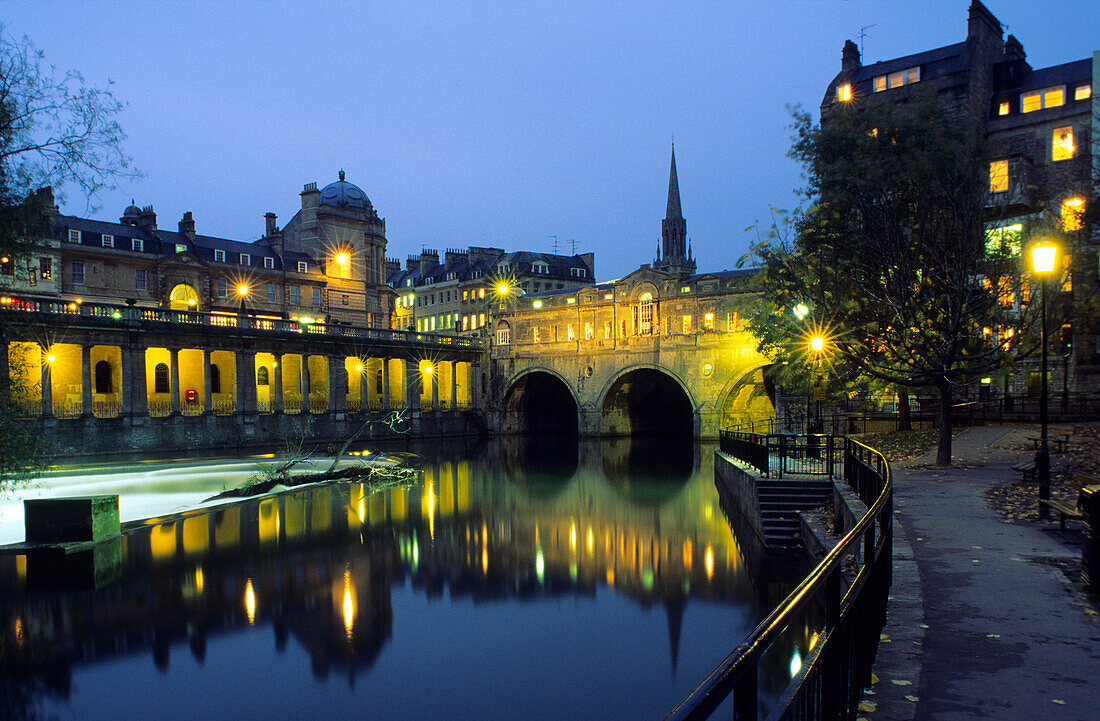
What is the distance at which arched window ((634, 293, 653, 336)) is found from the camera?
197 ft

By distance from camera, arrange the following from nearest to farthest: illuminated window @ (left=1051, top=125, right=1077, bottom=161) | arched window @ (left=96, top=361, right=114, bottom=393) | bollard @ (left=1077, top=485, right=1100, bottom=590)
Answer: bollard @ (left=1077, top=485, right=1100, bottom=590), illuminated window @ (left=1051, top=125, right=1077, bottom=161), arched window @ (left=96, top=361, right=114, bottom=393)

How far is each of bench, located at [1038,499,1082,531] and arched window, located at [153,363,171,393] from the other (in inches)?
2039

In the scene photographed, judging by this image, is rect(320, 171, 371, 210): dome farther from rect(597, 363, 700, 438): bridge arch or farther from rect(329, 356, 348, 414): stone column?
rect(597, 363, 700, 438): bridge arch

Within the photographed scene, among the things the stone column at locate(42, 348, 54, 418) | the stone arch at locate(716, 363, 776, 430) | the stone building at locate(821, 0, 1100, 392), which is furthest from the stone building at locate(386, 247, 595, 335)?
the stone column at locate(42, 348, 54, 418)

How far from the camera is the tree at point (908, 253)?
890 inches

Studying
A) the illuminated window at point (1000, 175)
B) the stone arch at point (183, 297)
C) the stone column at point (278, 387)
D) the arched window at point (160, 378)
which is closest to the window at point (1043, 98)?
the illuminated window at point (1000, 175)

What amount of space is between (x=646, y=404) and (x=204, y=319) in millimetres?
36119

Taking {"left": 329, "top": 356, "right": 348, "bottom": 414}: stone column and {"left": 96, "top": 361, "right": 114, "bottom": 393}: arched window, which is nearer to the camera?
{"left": 96, "top": 361, "right": 114, "bottom": 393}: arched window

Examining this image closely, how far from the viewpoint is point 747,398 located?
5778 centimetres

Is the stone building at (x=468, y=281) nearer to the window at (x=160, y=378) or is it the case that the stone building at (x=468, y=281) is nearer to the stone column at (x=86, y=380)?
the window at (x=160, y=378)

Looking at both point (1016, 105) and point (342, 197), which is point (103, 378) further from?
point (1016, 105)

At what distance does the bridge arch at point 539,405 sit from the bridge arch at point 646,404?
333cm

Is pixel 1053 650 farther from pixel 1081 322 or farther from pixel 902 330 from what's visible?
pixel 1081 322

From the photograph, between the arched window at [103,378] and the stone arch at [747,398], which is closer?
the arched window at [103,378]
